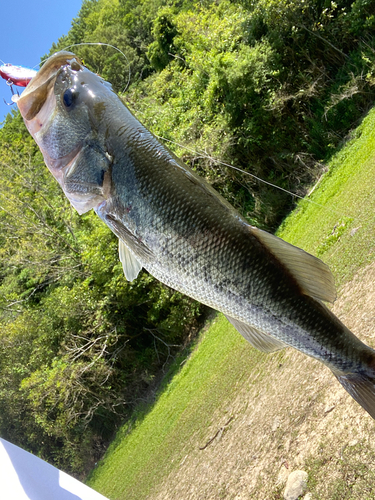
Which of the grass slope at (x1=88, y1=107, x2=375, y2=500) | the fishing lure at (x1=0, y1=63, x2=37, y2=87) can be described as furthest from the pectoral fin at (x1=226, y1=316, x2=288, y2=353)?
the grass slope at (x1=88, y1=107, x2=375, y2=500)

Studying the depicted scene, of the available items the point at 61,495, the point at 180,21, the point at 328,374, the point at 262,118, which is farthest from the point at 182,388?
the point at 180,21

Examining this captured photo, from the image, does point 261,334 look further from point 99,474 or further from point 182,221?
point 99,474

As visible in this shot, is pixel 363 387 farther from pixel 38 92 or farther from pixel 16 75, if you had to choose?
pixel 16 75

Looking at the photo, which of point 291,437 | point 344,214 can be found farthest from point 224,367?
point 291,437

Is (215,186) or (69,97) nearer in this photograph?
(69,97)

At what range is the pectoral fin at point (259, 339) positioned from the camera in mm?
1846

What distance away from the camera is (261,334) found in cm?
188

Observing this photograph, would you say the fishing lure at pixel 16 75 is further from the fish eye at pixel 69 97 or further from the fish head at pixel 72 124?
the fish eye at pixel 69 97

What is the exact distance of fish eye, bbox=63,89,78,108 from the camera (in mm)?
2037

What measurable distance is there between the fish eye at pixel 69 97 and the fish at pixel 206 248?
0.36 ft

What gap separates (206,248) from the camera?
5.71 feet

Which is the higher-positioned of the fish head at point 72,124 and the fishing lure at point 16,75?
the fishing lure at point 16,75

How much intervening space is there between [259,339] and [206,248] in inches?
20.4

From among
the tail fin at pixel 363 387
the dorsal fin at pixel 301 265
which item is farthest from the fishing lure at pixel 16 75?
the tail fin at pixel 363 387
